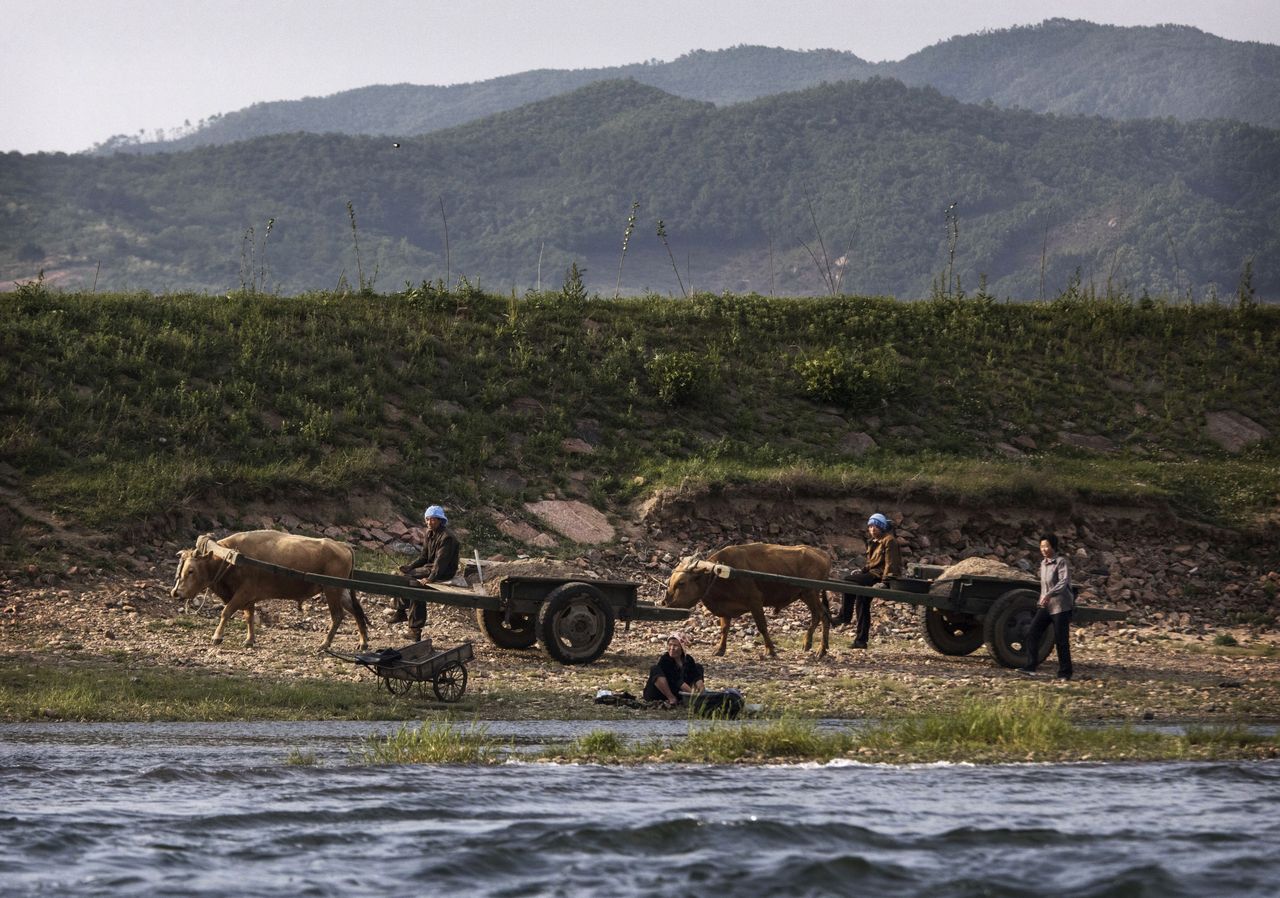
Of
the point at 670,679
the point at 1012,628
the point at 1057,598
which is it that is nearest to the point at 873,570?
the point at 1012,628

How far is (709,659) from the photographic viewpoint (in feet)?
63.3

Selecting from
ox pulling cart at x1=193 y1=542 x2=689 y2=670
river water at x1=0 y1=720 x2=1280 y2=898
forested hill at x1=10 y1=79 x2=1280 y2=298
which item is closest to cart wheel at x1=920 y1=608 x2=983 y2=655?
ox pulling cart at x1=193 y1=542 x2=689 y2=670

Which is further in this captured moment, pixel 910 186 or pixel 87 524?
pixel 910 186

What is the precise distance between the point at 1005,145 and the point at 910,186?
1821cm

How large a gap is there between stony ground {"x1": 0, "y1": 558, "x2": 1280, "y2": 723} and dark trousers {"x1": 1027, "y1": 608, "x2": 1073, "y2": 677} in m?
0.28

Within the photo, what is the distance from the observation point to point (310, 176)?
5527 inches

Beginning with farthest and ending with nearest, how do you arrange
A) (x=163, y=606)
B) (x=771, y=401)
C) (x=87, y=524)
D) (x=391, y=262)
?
(x=391, y=262)
(x=771, y=401)
(x=87, y=524)
(x=163, y=606)

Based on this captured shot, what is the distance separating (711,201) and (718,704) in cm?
13255

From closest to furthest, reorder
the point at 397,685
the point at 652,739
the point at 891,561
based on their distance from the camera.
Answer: the point at 652,739
the point at 397,685
the point at 891,561

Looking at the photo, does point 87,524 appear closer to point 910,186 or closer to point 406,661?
point 406,661

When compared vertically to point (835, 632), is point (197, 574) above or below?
above

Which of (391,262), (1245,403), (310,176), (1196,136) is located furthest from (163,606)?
(1196,136)

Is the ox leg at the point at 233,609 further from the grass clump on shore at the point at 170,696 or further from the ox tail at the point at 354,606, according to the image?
the grass clump on shore at the point at 170,696

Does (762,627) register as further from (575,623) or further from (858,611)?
(575,623)
